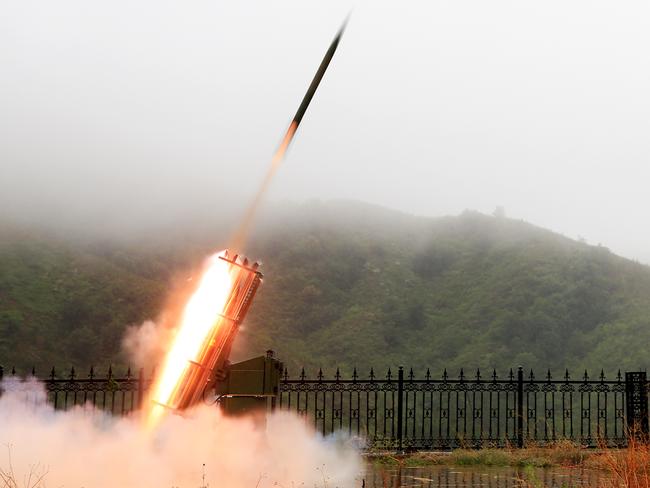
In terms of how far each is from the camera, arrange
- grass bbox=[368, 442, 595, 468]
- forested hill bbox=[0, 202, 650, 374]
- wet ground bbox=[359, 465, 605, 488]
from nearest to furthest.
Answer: wet ground bbox=[359, 465, 605, 488], grass bbox=[368, 442, 595, 468], forested hill bbox=[0, 202, 650, 374]

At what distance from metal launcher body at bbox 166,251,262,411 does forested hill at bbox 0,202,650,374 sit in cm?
3762

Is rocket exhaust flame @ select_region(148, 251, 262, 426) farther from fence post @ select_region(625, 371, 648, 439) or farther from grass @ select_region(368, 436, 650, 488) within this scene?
fence post @ select_region(625, 371, 648, 439)

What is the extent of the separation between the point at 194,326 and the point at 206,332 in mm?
253

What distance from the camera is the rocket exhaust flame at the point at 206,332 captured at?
15.4m

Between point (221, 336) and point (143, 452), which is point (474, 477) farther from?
point (143, 452)

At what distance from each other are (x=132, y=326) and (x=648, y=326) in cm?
3364

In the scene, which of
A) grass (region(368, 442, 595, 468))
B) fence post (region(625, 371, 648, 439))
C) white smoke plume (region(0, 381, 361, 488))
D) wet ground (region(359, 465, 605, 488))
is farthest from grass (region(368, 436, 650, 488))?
white smoke plume (region(0, 381, 361, 488))

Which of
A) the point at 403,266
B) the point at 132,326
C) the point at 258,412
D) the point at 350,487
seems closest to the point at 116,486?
the point at 258,412

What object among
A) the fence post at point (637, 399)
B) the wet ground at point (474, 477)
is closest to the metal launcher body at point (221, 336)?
the wet ground at point (474, 477)

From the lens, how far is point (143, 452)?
15.7 meters

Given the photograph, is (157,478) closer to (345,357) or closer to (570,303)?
(345,357)

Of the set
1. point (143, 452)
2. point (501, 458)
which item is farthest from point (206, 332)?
point (501, 458)

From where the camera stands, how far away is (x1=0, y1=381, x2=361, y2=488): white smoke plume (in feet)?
50.1

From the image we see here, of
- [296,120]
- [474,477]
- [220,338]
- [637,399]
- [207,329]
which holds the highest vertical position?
[296,120]
